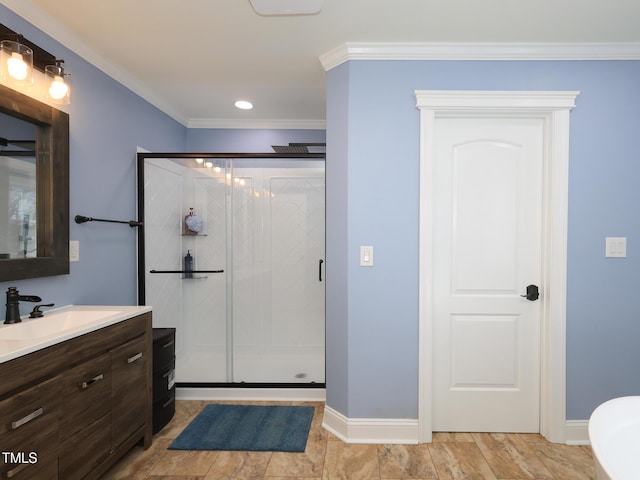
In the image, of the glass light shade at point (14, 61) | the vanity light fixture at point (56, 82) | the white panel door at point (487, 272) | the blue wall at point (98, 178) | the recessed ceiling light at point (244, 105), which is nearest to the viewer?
the glass light shade at point (14, 61)

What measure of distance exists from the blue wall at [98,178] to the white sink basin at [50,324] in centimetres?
16

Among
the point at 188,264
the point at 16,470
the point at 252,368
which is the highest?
the point at 188,264

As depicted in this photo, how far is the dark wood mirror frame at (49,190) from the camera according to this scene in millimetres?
1876

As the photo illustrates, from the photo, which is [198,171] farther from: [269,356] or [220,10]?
[269,356]

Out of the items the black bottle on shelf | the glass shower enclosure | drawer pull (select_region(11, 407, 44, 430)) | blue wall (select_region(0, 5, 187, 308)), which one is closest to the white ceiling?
blue wall (select_region(0, 5, 187, 308))

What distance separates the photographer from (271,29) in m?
2.08

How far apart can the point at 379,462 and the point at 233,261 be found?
5.85 ft

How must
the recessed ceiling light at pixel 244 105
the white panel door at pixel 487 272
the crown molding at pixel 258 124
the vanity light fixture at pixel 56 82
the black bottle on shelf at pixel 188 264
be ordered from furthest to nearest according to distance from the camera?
the crown molding at pixel 258 124
the recessed ceiling light at pixel 244 105
the black bottle on shelf at pixel 188 264
the white panel door at pixel 487 272
the vanity light fixture at pixel 56 82

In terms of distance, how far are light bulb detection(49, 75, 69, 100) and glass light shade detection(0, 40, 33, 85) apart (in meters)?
0.19

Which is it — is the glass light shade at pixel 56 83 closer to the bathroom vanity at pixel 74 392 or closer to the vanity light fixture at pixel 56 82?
the vanity light fixture at pixel 56 82

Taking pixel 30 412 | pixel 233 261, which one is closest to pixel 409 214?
pixel 233 261

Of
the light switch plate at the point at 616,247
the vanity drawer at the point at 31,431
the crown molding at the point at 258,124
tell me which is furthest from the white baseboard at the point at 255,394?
the crown molding at the point at 258,124

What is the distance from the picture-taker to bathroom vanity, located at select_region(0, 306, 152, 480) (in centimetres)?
131

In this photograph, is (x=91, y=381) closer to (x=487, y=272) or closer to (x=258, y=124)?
(x=487, y=272)
